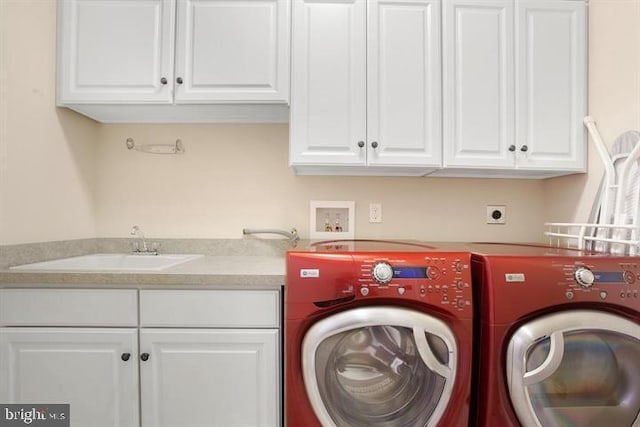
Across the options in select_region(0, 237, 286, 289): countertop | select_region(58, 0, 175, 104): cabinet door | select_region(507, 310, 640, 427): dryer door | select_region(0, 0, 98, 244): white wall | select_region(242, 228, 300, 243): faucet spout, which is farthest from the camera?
select_region(242, 228, 300, 243): faucet spout

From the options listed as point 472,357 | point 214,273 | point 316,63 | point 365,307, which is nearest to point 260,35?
point 316,63

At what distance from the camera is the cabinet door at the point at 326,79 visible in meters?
1.50

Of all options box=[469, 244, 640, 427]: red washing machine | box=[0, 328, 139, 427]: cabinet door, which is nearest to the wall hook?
box=[0, 328, 139, 427]: cabinet door

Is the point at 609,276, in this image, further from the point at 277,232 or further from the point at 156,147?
the point at 156,147

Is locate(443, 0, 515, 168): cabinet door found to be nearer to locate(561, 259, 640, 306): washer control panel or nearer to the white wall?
locate(561, 259, 640, 306): washer control panel

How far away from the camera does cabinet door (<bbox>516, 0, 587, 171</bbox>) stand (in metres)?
1.54

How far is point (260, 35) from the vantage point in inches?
59.3

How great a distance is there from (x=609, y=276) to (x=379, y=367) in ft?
2.79

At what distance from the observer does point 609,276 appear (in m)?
1.07

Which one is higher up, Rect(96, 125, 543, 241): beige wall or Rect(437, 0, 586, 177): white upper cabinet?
Rect(437, 0, 586, 177): white upper cabinet

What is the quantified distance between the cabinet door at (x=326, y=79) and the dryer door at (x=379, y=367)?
79 centimetres

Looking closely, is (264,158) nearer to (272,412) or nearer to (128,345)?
(128,345)

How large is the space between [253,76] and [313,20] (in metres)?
0.40

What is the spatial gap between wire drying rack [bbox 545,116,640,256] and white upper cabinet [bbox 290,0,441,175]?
0.73m
